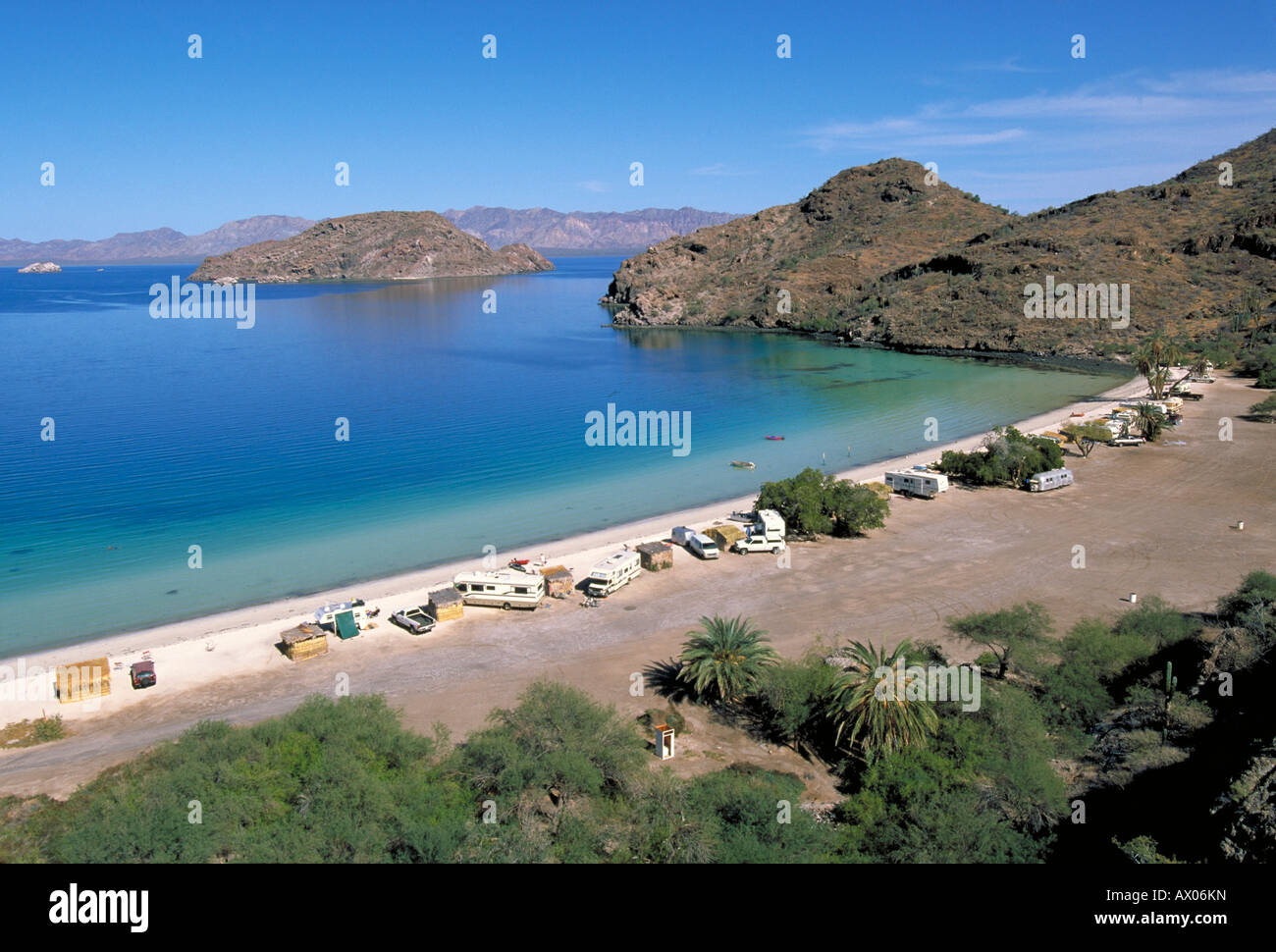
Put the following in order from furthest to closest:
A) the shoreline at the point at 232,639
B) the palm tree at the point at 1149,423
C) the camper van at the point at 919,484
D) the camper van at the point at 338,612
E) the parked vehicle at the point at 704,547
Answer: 1. the palm tree at the point at 1149,423
2. the camper van at the point at 919,484
3. the parked vehicle at the point at 704,547
4. the camper van at the point at 338,612
5. the shoreline at the point at 232,639

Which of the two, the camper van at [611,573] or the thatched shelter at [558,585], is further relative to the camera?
the thatched shelter at [558,585]

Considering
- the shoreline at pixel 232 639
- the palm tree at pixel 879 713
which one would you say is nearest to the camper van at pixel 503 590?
the shoreline at pixel 232 639

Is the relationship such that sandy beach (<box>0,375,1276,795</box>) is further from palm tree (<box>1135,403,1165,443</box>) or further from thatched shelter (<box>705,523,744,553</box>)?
palm tree (<box>1135,403,1165,443</box>)

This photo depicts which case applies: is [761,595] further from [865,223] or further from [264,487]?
[865,223]

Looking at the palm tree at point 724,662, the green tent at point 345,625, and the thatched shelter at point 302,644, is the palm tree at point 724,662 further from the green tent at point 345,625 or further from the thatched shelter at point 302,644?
the thatched shelter at point 302,644

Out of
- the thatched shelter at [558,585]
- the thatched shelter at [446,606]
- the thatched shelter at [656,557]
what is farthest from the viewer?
the thatched shelter at [656,557]
